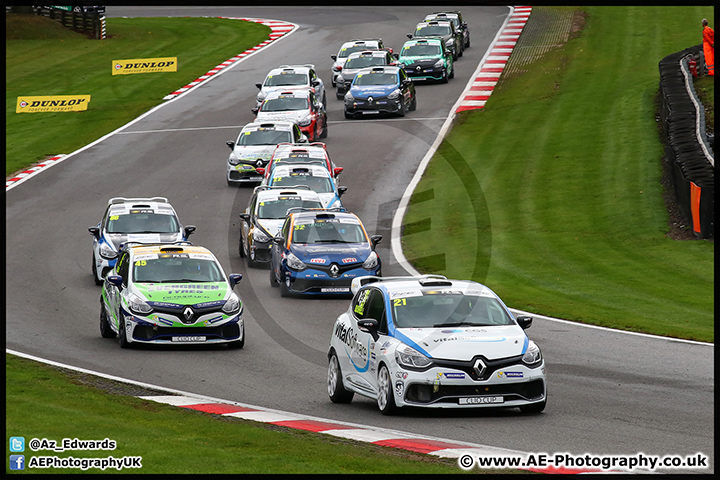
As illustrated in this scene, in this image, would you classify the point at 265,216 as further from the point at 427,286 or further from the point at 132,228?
the point at 427,286

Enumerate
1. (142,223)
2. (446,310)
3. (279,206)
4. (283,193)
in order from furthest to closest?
(283,193)
(279,206)
(142,223)
(446,310)

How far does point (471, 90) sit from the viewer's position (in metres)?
45.7

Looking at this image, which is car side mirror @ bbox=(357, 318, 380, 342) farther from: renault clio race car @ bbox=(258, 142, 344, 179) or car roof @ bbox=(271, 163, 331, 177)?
renault clio race car @ bbox=(258, 142, 344, 179)

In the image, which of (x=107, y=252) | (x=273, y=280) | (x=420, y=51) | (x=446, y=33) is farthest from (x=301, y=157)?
(x=446, y=33)

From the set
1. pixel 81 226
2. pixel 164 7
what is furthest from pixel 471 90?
pixel 164 7

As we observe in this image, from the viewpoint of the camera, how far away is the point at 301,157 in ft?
102

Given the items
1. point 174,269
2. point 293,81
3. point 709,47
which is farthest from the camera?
point 293,81

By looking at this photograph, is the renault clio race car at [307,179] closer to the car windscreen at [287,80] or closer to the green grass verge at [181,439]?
the car windscreen at [287,80]

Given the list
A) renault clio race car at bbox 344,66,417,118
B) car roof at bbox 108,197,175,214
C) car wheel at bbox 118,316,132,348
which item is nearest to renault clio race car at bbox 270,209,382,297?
car roof at bbox 108,197,175,214

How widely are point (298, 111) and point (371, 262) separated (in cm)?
1603

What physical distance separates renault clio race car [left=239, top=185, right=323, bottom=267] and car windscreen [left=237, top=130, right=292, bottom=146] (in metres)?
6.18

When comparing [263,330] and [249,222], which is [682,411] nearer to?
[263,330]

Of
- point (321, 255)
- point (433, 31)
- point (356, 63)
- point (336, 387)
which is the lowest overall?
point (356, 63)

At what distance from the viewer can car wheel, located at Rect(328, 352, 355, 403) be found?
13.7 metres
